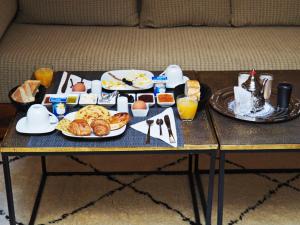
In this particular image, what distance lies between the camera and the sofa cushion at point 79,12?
10.2 ft

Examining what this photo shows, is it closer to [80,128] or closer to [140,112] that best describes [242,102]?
[140,112]

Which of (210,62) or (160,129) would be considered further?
(210,62)

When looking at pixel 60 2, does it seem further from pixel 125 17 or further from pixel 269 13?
pixel 269 13

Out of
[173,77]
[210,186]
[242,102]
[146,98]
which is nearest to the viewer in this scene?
[210,186]

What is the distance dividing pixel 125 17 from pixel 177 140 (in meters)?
1.51

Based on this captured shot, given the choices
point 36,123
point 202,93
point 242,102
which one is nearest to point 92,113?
point 36,123

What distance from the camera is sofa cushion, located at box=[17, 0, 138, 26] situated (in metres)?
3.10

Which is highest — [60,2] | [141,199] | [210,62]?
[60,2]

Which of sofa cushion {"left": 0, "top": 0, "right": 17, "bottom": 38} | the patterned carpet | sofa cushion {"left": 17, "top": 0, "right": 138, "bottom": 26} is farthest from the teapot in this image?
sofa cushion {"left": 0, "top": 0, "right": 17, "bottom": 38}

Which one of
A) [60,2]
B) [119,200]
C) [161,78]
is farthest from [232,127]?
[60,2]

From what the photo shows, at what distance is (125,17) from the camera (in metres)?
3.15

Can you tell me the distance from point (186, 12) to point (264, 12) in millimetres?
451

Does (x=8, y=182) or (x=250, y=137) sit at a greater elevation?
(x=250, y=137)

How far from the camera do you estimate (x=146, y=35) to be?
9.93 feet
